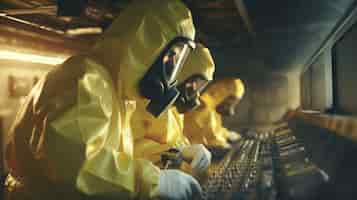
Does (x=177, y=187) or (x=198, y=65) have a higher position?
(x=198, y=65)

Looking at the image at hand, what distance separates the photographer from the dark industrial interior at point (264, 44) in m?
1.23

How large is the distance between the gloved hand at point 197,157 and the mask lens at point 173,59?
1.73ft

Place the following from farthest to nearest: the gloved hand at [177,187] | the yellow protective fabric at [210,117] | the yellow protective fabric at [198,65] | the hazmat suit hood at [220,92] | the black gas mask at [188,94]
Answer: the hazmat suit hood at [220,92], the yellow protective fabric at [210,117], the yellow protective fabric at [198,65], the black gas mask at [188,94], the gloved hand at [177,187]

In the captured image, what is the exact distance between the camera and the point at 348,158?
121cm

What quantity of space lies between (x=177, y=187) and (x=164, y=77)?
0.38 m

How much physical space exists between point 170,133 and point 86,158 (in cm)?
111

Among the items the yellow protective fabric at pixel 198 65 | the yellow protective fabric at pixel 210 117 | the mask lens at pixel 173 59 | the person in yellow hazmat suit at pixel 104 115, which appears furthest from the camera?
the yellow protective fabric at pixel 210 117

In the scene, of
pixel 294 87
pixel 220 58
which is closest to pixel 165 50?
pixel 220 58

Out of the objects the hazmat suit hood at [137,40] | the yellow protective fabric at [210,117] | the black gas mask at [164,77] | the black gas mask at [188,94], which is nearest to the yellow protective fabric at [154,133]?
the black gas mask at [188,94]

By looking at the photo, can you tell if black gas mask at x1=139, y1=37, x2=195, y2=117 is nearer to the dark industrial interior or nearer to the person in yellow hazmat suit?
the person in yellow hazmat suit

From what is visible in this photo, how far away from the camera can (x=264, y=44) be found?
3.67 metres

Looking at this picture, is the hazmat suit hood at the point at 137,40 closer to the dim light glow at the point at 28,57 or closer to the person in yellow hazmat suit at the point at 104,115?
the person in yellow hazmat suit at the point at 104,115

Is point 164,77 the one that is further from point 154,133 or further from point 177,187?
point 154,133

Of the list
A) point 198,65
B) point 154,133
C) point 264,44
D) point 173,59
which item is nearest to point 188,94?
point 198,65
